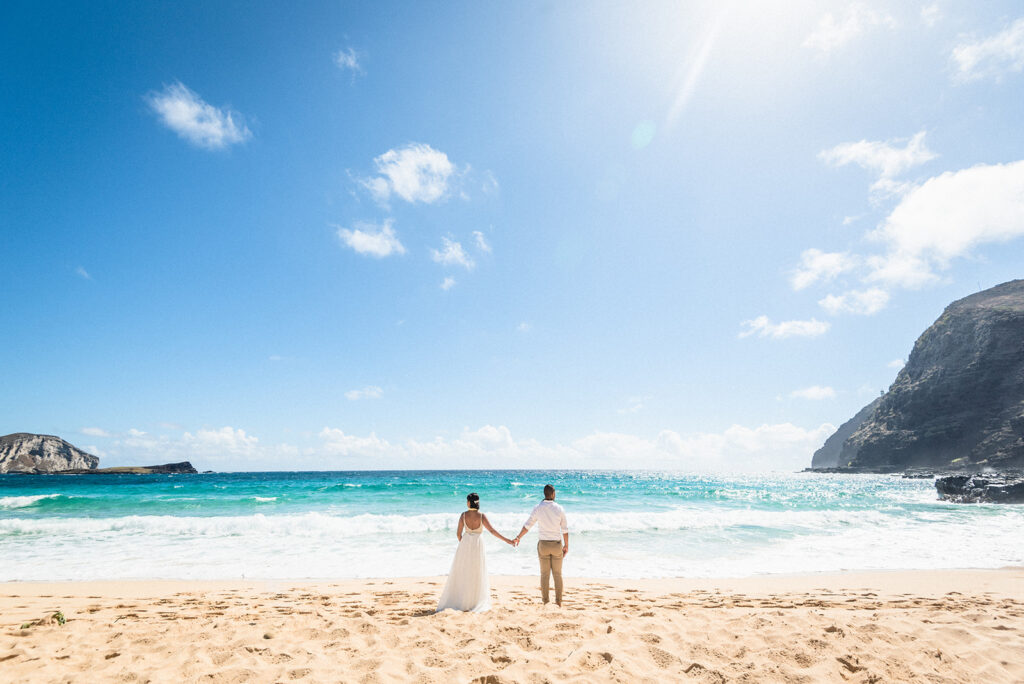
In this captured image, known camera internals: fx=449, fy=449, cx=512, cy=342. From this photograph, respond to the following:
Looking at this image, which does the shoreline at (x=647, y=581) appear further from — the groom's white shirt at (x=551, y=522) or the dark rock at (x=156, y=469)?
the dark rock at (x=156, y=469)

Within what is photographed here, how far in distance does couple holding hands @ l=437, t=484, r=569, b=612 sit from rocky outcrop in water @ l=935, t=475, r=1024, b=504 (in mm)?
35456

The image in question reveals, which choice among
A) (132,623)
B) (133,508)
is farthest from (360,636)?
(133,508)

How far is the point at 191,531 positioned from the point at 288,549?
6.34 meters

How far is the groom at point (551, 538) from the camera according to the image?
303 inches

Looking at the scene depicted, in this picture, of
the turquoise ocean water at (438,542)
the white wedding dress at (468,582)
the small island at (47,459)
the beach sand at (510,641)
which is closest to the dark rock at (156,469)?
the small island at (47,459)

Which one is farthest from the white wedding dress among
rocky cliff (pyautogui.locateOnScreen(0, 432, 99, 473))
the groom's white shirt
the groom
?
rocky cliff (pyautogui.locateOnScreen(0, 432, 99, 473))

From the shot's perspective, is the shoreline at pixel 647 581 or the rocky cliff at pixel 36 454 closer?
the shoreline at pixel 647 581

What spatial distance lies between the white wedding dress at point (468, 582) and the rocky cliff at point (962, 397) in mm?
71519

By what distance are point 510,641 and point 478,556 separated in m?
1.97

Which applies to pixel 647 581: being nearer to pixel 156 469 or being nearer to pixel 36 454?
pixel 156 469

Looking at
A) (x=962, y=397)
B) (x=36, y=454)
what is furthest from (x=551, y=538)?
(x=36, y=454)

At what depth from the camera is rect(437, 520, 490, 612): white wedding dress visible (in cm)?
719

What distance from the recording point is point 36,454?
93750 millimetres

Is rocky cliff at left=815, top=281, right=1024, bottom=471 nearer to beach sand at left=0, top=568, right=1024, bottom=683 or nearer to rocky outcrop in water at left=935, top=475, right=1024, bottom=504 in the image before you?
rocky outcrop in water at left=935, top=475, right=1024, bottom=504
